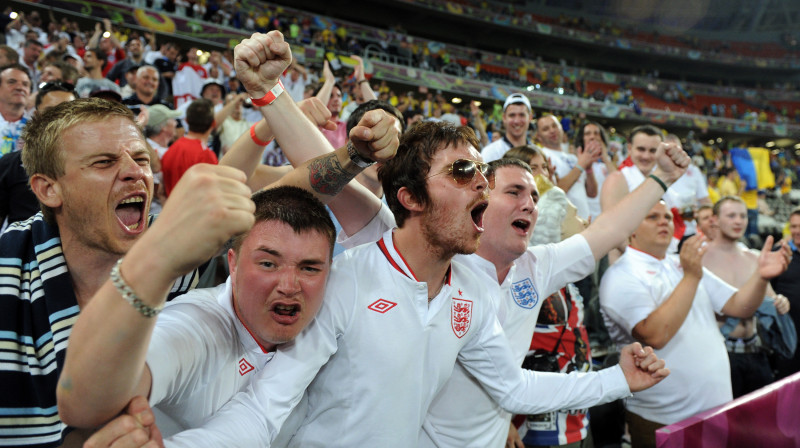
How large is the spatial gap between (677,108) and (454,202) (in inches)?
1463

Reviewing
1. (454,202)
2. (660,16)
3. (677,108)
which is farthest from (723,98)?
(454,202)

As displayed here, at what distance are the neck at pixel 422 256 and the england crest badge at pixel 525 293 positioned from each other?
2.07 ft

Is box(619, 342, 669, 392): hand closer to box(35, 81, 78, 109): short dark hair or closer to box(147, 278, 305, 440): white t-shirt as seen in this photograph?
box(147, 278, 305, 440): white t-shirt

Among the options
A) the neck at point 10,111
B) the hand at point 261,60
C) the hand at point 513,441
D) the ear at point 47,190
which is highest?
the neck at point 10,111

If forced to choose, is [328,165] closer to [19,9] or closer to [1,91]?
[1,91]

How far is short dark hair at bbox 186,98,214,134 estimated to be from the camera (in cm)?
421

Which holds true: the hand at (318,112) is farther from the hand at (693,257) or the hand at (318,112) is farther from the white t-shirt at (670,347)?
the hand at (693,257)

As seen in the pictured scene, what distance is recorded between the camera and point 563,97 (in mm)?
27922

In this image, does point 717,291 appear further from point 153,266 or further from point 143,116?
point 143,116

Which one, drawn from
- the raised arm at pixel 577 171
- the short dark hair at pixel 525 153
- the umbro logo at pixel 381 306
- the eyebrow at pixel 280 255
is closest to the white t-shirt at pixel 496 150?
the raised arm at pixel 577 171

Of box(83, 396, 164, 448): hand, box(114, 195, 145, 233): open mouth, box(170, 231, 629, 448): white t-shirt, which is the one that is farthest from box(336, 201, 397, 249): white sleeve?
box(83, 396, 164, 448): hand

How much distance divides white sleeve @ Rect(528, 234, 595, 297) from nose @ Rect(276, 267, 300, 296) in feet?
4.32

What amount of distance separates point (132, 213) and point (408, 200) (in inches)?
35.5

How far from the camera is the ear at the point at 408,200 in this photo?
1.87 metres
